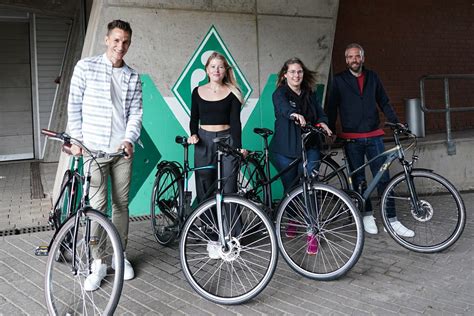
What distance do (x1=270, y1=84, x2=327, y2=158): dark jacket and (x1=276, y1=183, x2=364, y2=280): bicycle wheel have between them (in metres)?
0.67

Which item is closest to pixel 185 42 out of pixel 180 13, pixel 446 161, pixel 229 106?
pixel 180 13

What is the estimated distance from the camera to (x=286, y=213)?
3719 millimetres

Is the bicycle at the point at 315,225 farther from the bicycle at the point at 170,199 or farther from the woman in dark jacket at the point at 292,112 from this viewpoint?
the bicycle at the point at 170,199

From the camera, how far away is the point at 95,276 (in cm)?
332

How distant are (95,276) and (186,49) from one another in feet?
9.82

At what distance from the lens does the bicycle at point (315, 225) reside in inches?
139

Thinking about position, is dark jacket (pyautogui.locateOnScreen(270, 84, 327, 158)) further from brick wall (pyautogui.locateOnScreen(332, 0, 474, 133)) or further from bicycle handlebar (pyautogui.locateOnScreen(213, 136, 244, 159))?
brick wall (pyautogui.locateOnScreen(332, 0, 474, 133))

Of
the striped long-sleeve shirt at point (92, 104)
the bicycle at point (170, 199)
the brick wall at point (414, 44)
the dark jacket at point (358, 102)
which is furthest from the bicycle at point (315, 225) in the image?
the brick wall at point (414, 44)

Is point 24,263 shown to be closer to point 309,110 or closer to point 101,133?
point 101,133

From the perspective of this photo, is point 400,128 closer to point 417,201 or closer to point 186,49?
point 417,201

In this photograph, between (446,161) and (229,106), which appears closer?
(229,106)

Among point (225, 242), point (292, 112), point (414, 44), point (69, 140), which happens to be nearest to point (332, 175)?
point (292, 112)

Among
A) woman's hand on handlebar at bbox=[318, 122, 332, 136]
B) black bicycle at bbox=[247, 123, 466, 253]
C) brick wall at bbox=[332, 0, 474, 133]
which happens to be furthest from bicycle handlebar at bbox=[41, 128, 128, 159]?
brick wall at bbox=[332, 0, 474, 133]

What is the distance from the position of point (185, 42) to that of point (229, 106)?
1733 millimetres
